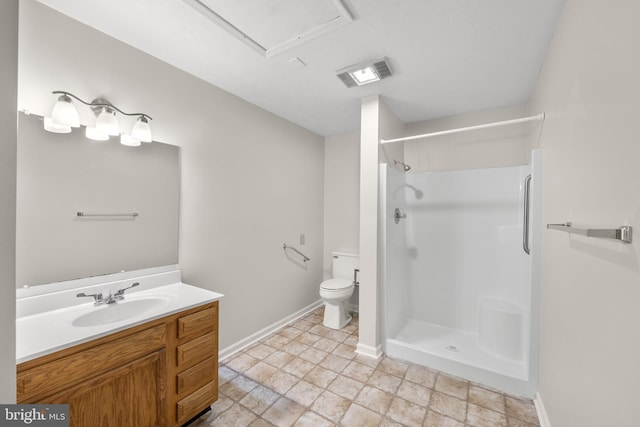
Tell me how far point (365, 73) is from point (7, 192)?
2.14 meters

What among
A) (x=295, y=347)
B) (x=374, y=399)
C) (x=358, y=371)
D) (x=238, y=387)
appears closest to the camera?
(x=374, y=399)

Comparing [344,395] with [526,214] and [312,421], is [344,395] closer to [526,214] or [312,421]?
[312,421]

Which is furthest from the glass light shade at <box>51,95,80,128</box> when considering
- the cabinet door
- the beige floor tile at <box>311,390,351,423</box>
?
the beige floor tile at <box>311,390,351,423</box>

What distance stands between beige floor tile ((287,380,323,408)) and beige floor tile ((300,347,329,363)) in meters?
0.32

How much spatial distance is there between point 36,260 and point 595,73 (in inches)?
110

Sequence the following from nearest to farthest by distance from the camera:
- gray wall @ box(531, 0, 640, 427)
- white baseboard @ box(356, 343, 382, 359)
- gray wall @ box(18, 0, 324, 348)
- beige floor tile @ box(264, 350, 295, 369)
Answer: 1. gray wall @ box(531, 0, 640, 427)
2. gray wall @ box(18, 0, 324, 348)
3. beige floor tile @ box(264, 350, 295, 369)
4. white baseboard @ box(356, 343, 382, 359)

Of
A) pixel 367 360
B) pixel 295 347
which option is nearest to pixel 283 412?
pixel 295 347

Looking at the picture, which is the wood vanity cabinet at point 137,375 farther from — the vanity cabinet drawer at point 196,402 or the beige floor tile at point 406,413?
the beige floor tile at point 406,413

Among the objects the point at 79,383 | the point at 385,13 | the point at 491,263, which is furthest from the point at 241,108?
the point at 491,263

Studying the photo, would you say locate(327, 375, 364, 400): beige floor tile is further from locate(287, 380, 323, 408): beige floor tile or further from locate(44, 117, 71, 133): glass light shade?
locate(44, 117, 71, 133): glass light shade

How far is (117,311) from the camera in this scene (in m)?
1.54

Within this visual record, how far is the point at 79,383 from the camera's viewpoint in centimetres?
110

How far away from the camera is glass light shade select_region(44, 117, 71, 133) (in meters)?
1.38

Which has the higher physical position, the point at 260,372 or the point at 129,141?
the point at 129,141
